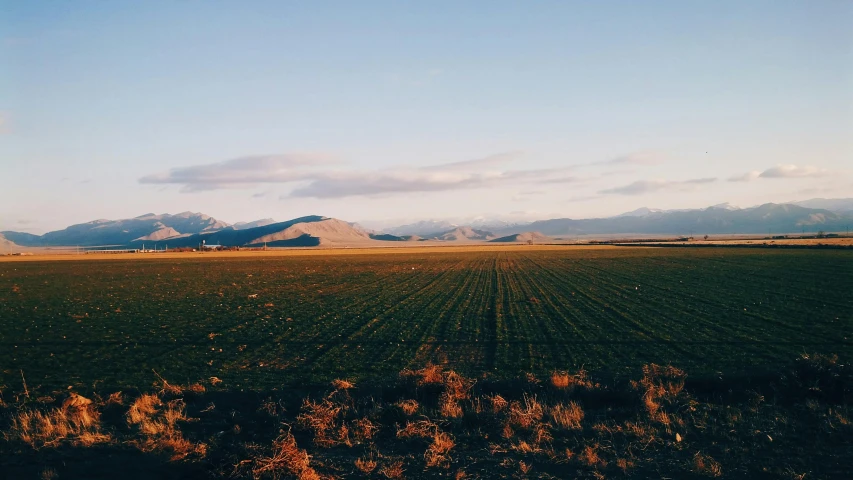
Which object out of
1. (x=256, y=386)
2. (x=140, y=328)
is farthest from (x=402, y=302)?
(x=256, y=386)

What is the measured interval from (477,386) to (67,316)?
72.9 feet

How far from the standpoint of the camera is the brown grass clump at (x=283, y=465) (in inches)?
283

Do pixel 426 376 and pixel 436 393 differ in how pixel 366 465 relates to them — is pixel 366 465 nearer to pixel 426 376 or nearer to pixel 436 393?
pixel 436 393

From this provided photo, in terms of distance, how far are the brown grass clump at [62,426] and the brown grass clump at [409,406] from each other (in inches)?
199

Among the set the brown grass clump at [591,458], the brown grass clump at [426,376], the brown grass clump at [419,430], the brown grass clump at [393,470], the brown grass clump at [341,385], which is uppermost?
the brown grass clump at [426,376]

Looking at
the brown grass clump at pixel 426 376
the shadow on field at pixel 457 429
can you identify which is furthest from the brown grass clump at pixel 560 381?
the brown grass clump at pixel 426 376

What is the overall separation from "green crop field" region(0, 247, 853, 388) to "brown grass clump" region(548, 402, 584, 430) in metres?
3.03

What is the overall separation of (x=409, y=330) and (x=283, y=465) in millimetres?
11783

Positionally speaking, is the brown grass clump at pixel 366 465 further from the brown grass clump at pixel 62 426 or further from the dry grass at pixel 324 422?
the brown grass clump at pixel 62 426

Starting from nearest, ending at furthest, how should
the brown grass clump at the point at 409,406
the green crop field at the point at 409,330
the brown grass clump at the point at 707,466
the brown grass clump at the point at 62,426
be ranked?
the brown grass clump at the point at 707,466
the brown grass clump at the point at 62,426
the brown grass clump at the point at 409,406
the green crop field at the point at 409,330

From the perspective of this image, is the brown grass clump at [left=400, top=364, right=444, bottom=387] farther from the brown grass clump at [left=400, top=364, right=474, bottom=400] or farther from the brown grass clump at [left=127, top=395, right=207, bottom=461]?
the brown grass clump at [left=127, top=395, right=207, bottom=461]

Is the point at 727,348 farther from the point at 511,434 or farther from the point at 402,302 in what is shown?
the point at 402,302

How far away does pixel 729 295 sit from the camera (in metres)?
27.9

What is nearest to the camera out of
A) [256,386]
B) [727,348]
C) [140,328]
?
[256,386]
